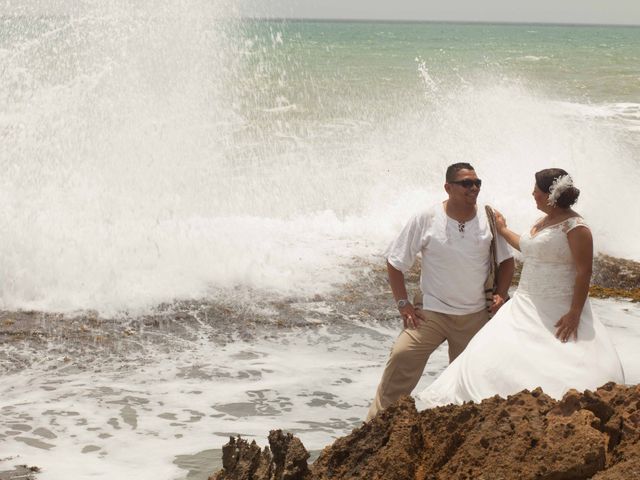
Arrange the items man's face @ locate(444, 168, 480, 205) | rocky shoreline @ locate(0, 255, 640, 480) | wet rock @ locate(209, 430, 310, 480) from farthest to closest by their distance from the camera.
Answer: rocky shoreline @ locate(0, 255, 640, 480) < man's face @ locate(444, 168, 480, 205) < wet rock @ locate(209, 430, 310, 480)

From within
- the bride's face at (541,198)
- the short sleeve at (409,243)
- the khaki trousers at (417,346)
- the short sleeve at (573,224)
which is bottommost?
the khaki trousers at (417,346)

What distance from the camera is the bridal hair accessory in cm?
458

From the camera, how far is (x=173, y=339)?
7.39m

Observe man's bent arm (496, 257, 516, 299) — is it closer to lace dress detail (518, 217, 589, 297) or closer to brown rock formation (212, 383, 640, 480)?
lace dress detail (518, 217, 589, 297)

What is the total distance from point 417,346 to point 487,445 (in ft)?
5.35

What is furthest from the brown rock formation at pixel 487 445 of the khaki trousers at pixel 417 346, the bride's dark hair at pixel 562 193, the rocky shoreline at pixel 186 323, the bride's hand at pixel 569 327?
the rocky shoreline at pixel 186 323

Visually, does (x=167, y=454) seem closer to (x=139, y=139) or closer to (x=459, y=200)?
(x=459, y=200)

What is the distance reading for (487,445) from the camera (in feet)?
10.8

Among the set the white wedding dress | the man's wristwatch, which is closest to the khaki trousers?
the man's wristwatch

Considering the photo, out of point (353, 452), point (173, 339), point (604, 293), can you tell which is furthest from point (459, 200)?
point (604, 293)

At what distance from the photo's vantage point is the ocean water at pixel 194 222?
20.0 ft

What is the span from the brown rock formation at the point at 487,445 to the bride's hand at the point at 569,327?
0.84 meters

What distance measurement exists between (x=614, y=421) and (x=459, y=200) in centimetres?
180

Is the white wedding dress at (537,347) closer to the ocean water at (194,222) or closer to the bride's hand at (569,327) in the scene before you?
the bride's hand at (569,327)
